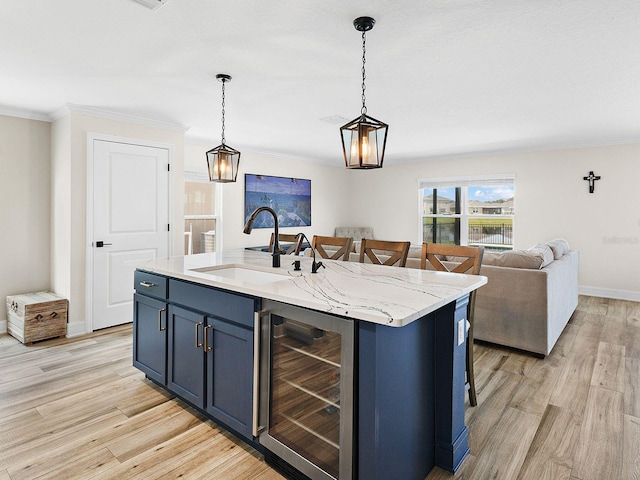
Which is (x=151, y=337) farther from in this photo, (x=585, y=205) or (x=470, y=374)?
(x=585, y=205)

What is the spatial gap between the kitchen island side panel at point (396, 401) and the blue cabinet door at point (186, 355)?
3.59 feet

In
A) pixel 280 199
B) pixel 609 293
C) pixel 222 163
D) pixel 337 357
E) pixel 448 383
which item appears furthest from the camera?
pixel 280 199

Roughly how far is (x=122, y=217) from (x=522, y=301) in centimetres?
414

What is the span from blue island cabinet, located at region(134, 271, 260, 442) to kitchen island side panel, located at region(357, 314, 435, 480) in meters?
0.65

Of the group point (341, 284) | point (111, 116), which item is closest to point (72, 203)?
point (111, 116)

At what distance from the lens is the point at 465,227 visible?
695cm

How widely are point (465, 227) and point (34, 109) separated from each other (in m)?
6.49

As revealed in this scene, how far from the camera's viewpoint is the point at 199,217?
5.57m

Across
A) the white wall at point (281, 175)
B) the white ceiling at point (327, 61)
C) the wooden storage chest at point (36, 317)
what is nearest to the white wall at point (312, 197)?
the white wall at point (281, 175)

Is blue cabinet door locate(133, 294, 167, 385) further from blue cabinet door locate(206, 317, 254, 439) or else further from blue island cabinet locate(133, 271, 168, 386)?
blue cabinet door locate(206, 317, 254, 439)

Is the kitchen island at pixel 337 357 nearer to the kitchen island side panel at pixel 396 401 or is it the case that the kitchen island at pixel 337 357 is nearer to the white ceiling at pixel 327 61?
the kitchen island side panel at pixel 396 401

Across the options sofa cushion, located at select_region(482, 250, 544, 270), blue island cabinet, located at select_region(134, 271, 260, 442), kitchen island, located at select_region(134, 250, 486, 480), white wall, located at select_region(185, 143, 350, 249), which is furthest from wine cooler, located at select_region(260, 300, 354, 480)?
white wall, located at select_region(185, 143, 350, 249)

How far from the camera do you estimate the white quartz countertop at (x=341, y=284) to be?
1468 millimetres

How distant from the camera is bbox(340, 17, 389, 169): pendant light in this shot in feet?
6.68
